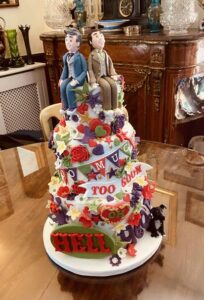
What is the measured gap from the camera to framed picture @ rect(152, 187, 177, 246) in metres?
0.91

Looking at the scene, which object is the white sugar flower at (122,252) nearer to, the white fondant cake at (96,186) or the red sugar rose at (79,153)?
the white fondant cake at (96,186)

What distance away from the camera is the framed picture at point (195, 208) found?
3.19 feet

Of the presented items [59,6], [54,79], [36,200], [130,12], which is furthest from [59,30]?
[36,200]

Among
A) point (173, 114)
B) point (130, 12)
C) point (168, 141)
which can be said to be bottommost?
point (168, 141)

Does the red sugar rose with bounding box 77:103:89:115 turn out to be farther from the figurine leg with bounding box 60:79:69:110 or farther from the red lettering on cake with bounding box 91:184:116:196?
the red lettering on cake with bounding box 91:184:116:196

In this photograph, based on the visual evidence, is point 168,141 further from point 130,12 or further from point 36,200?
point 36,200

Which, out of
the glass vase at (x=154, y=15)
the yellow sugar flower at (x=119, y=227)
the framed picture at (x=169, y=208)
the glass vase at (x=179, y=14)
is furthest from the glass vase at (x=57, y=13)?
the yellow sugar flower at (x=119, y=227)

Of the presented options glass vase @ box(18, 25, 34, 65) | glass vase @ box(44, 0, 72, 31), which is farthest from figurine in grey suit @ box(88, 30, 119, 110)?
glass vase @ box(18, 25, 34, 65)

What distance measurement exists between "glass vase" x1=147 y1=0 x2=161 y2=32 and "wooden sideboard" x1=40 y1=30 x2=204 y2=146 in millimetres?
141

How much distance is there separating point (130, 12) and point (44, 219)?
69.2 inches

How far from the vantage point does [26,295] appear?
75 centimetres

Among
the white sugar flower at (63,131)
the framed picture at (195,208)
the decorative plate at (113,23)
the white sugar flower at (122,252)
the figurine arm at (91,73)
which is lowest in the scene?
the framed picture at (195,208)

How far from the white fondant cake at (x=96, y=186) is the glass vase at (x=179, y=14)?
1371 millimetres

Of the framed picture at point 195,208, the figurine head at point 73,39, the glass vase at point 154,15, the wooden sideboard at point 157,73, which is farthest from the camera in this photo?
the glass vase at point 154,15
